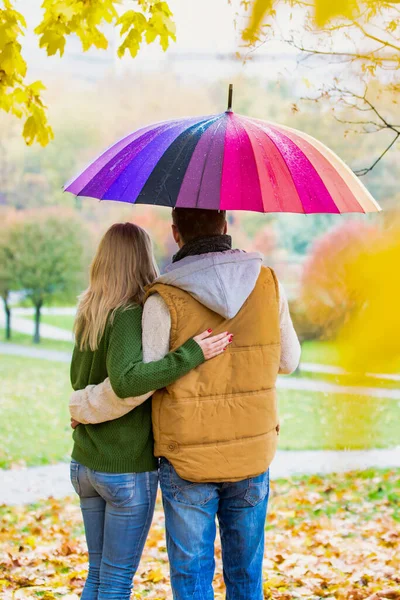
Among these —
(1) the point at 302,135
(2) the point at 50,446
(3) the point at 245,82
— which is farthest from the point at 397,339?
(3) the point at 245,82

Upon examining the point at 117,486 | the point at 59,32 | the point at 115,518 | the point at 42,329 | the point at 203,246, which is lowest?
the point at 42,329

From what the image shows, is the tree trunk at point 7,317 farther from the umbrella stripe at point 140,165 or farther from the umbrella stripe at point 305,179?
the umbrella stripe at point 305,179

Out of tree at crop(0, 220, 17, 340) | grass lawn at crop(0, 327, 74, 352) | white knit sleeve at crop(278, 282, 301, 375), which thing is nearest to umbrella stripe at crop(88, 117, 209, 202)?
white knit sleeve at crop(278, 282, 301, 375)

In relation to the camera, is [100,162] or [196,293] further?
[100,162]

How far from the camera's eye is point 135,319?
204 cm

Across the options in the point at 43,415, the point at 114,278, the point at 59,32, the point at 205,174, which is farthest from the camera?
the point at 43,415

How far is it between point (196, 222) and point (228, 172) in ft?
0.56

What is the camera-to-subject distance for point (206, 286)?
6.30 ft

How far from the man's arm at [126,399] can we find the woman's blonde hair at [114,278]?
126mm

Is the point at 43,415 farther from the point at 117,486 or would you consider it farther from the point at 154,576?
the point at 117,486

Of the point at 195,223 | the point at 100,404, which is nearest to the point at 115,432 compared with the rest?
the point at 100,404

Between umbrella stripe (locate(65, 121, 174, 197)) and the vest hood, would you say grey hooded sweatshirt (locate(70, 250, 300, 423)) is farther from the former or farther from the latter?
umbrella stripe (locate(65, 121, 174, 197))

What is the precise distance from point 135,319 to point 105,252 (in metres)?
0.23

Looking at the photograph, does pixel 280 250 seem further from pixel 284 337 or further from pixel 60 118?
pixel 284 337
